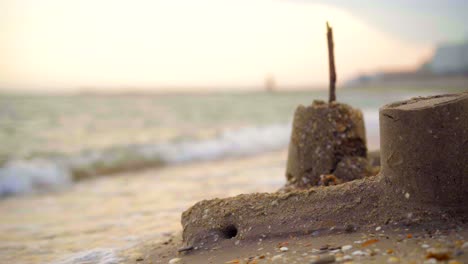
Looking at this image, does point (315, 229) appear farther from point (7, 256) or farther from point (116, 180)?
point (116, 180)

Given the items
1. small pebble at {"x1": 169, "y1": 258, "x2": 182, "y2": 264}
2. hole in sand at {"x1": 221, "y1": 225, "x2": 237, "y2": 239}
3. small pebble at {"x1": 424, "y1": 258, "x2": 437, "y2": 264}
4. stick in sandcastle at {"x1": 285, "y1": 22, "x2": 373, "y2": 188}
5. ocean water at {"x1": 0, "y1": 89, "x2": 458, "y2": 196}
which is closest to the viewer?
small pebble at {"x1": 424, "y1": 258, "x2": 437, "y2": 264}

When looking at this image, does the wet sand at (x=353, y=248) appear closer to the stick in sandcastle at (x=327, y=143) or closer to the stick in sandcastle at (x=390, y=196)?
the stick in sandcastle at (x=390, y=196)

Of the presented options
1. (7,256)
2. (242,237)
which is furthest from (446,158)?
(7,256)

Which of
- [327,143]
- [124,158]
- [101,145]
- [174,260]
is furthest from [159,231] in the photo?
[101,145]

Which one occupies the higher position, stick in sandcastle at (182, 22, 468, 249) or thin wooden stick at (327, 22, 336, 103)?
thin wooden stick at (327, 22, 336, 103)

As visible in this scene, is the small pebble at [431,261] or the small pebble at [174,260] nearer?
the small pebble at [431,261]

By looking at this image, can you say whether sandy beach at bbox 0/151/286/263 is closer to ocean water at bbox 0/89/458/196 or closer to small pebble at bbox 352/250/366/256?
ocean water at bbox 0/89/458/196

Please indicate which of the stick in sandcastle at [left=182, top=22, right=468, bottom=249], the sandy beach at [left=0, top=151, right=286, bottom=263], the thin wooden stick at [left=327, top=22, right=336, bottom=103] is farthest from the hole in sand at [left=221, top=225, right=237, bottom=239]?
the thin wooden stick at [left=327, top=22, right=336, bottom=103]

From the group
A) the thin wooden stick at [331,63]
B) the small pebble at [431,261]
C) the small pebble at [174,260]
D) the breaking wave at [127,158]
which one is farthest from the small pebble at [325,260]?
the breaking wave at [127,158]
